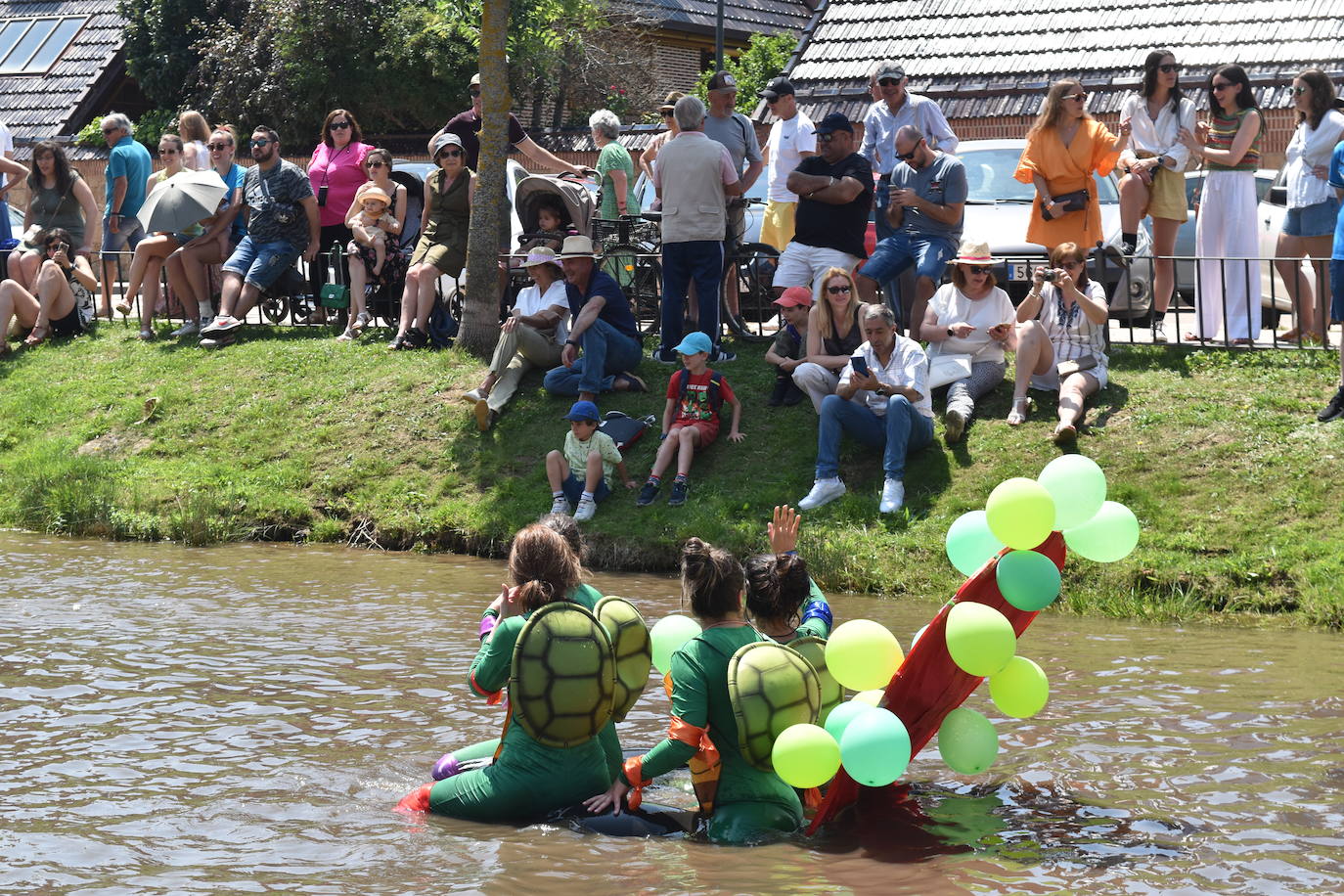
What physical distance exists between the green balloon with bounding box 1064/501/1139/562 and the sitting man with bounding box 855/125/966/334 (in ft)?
22.8

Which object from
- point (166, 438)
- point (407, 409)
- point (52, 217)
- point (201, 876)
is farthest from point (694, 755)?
point (52, 217)

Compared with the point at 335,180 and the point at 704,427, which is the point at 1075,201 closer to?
the point at 704,427

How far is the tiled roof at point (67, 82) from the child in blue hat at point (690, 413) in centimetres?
2521

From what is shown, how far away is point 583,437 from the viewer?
1341 centimetres

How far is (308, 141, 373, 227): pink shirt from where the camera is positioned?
1781 centimetres

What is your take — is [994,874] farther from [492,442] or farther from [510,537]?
[492,442]

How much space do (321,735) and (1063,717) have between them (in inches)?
149

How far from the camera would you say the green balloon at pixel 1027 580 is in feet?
21.8

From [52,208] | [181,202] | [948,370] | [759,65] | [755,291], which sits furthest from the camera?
[759,65]

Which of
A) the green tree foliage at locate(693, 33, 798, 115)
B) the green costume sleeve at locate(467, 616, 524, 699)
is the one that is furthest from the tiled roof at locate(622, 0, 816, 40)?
the green costume sleeve at locate(467, 616, 524, 699)

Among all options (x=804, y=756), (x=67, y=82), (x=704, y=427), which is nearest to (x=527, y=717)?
(x=804, y=756)

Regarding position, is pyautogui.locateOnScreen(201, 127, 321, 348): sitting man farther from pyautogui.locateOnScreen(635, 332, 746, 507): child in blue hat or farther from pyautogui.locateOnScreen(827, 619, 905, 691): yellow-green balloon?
pyautogui.locateOnScreen(827, 619, 905, 691): yellow-green balloon

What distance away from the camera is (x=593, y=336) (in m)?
14.4

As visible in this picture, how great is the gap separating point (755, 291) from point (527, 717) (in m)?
9.50
